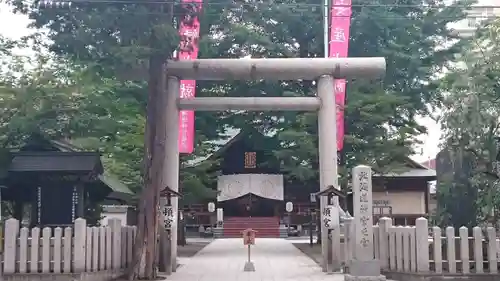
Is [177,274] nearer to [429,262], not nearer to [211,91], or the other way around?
[429,262]

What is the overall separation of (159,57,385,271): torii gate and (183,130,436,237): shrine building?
1615 cm

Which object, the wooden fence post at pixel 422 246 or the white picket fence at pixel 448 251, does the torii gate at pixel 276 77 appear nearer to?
the white picket fence at pixel 448 251

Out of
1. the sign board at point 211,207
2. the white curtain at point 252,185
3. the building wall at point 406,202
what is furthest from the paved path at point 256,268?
the sign board at point 211,207

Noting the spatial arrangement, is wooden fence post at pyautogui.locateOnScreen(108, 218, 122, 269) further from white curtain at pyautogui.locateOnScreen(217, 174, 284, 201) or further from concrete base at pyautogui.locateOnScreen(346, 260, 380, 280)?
white curtain at pyautogui.locateOnScreen(217, 174, 284, 201)

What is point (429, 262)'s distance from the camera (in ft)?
46.4

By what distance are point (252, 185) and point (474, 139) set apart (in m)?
25.8

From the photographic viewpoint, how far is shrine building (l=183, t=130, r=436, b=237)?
3697 centimetres

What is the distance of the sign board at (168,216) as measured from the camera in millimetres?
16719

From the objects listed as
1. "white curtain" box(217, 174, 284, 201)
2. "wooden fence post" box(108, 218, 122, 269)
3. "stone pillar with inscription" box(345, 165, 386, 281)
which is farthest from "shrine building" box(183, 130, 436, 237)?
"stone pillar with inscription" box(345, 165, 386, 281)

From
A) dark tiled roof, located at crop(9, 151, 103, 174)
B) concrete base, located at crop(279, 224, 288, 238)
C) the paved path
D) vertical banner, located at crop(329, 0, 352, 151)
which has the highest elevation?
vertical banner, located at crop(329, 0, 352, 151)

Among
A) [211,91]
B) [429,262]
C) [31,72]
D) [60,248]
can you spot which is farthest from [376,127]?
[60,248]

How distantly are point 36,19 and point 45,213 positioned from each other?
5481 millimetres

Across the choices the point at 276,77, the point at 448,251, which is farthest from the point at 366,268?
the point at 276,77

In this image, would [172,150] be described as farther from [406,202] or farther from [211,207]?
[211,207]
